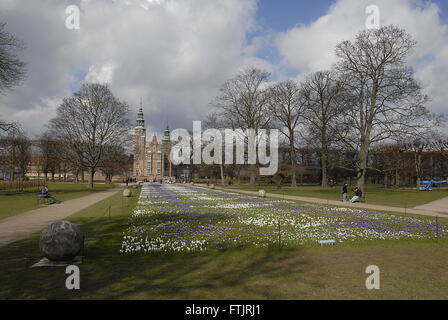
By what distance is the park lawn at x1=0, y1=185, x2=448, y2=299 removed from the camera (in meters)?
6.27

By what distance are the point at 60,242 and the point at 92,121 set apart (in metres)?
45.4

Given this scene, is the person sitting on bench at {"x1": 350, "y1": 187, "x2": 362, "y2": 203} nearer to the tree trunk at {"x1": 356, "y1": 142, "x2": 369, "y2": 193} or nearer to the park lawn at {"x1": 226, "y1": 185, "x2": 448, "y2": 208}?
the park lawn at {"x1": 226, "y1": 185, "x2": 448, "y2": 208}

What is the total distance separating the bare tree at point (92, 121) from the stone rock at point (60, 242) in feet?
141

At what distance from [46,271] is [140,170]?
124 metres

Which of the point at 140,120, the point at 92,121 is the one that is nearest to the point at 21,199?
the point at 92,121

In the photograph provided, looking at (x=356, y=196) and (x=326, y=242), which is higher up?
(x=356, y=196)

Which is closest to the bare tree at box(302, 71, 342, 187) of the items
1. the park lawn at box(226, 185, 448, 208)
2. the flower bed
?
the park lawn at box(226, 185, 448, 208)

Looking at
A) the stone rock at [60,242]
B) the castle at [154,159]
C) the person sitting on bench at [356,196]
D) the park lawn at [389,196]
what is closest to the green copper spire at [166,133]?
the castle at [154,159]

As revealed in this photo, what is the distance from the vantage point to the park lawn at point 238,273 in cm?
627

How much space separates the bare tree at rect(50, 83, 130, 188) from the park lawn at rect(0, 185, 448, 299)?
41.6 metres

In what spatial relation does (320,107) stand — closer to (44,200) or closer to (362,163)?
(362,163)

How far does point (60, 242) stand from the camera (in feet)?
26.2

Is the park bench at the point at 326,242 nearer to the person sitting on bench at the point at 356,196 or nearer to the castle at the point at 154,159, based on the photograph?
the person sitting on bench at the point at 356,196
